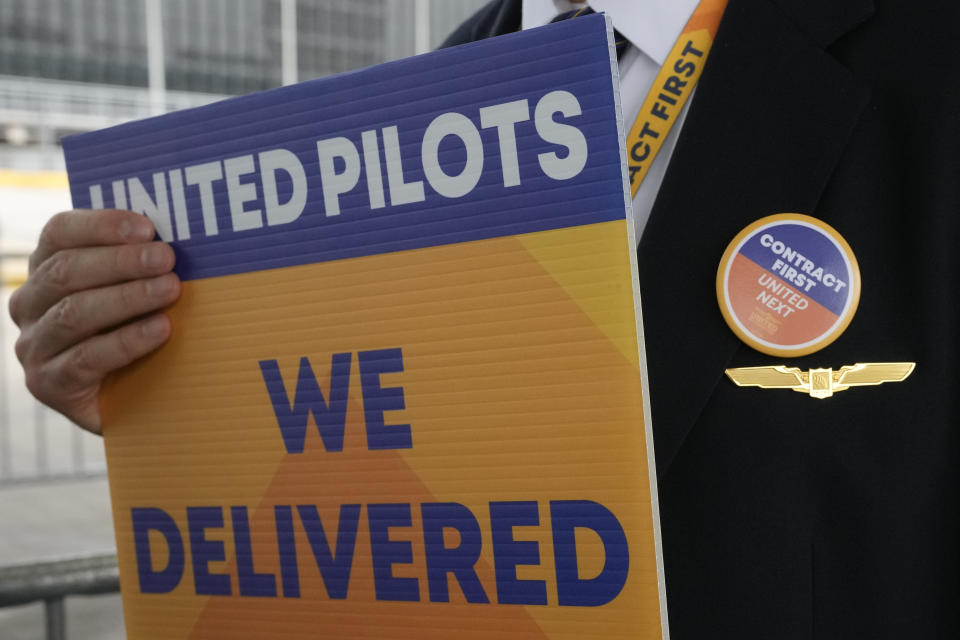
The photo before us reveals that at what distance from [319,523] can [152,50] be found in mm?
15282

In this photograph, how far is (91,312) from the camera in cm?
85

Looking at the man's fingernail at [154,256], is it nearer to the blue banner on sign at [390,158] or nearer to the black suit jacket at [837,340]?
the blue banner on sign at [390,158]

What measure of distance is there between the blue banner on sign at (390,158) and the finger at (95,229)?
17 mm

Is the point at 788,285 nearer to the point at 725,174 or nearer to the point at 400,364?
the point at 725,174

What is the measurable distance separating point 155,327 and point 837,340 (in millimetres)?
606

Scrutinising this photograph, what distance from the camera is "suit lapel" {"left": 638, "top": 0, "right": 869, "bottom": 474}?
777mm

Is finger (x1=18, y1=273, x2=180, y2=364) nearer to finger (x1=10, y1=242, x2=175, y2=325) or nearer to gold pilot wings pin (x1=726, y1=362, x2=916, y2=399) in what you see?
finger (x1=10, y1=242, x2=175, y2=325)

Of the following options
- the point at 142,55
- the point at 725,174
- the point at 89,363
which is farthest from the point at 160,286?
the point at 142,55

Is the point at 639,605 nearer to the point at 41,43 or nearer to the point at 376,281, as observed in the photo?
the point at 376,281

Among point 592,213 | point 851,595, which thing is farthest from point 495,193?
point 851,595

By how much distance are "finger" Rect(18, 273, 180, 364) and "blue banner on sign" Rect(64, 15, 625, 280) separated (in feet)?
0.10

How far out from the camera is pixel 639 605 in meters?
0.62

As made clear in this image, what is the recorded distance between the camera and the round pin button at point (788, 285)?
75cm

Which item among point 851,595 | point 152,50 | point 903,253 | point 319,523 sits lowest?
point 851,595
